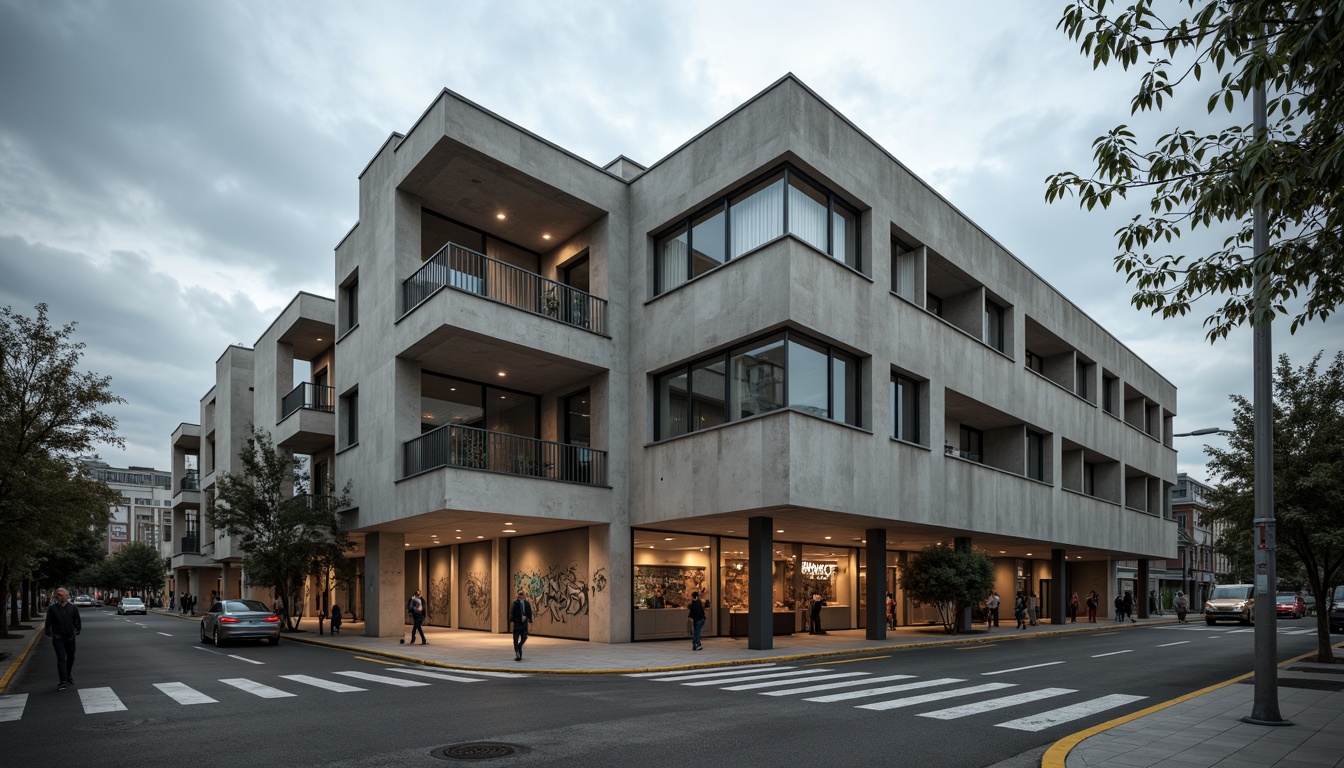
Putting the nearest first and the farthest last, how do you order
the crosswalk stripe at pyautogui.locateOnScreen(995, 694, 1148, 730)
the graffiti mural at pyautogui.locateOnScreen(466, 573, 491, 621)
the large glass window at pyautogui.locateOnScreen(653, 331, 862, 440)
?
the crosswalk stripe at pyautogui.locateOnScreen(995, 694, 1148, 730), the large glass window at pyautogui.locateOnScreen(653, 331, 862, 440), the graffiti mural at pyautogui.locateOnScreen(466, 573, 491, 621)

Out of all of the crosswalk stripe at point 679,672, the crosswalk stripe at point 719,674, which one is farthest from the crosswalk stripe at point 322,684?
the crosswalk stripe at point 719,674

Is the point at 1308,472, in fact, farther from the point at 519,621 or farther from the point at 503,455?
the point at 503,455

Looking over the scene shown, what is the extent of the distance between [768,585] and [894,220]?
1141cm

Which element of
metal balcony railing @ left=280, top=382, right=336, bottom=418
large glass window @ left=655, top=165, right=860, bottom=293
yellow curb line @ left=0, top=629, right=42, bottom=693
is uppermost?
large glass window @ left=655, top=165, right=860, bottom=293

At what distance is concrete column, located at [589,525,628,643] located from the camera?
2422 cm

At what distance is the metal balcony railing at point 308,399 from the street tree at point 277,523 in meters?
2.88

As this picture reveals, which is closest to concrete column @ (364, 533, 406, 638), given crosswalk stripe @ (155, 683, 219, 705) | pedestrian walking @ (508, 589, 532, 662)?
pedestrian walking @ (508, 589, 532, 662)

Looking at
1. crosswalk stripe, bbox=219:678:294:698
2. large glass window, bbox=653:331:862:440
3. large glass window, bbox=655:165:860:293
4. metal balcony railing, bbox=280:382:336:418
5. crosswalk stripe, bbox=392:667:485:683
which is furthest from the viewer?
metal balcony railing, bbox=280:382:336:418

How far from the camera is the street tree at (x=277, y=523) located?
28.5 metres

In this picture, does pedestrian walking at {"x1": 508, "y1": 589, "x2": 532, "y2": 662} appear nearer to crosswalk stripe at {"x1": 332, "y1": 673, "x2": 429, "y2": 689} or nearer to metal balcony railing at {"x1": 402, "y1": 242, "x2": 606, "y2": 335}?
crosswalk stripe at {"x1": 332, "y1": 673, "x2": 429, "y2": 689}

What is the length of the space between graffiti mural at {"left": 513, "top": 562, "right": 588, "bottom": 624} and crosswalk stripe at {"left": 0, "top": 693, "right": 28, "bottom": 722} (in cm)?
1394

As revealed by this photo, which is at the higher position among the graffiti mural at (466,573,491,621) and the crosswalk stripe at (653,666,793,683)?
the crosswalk stripe at (653,666,793,683)

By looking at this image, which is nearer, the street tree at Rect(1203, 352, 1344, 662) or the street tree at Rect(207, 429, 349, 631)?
the street tree at Rect(1203, 352, 1344, 662)

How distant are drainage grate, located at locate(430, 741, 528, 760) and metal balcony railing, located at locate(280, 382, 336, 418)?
26.4 meters
